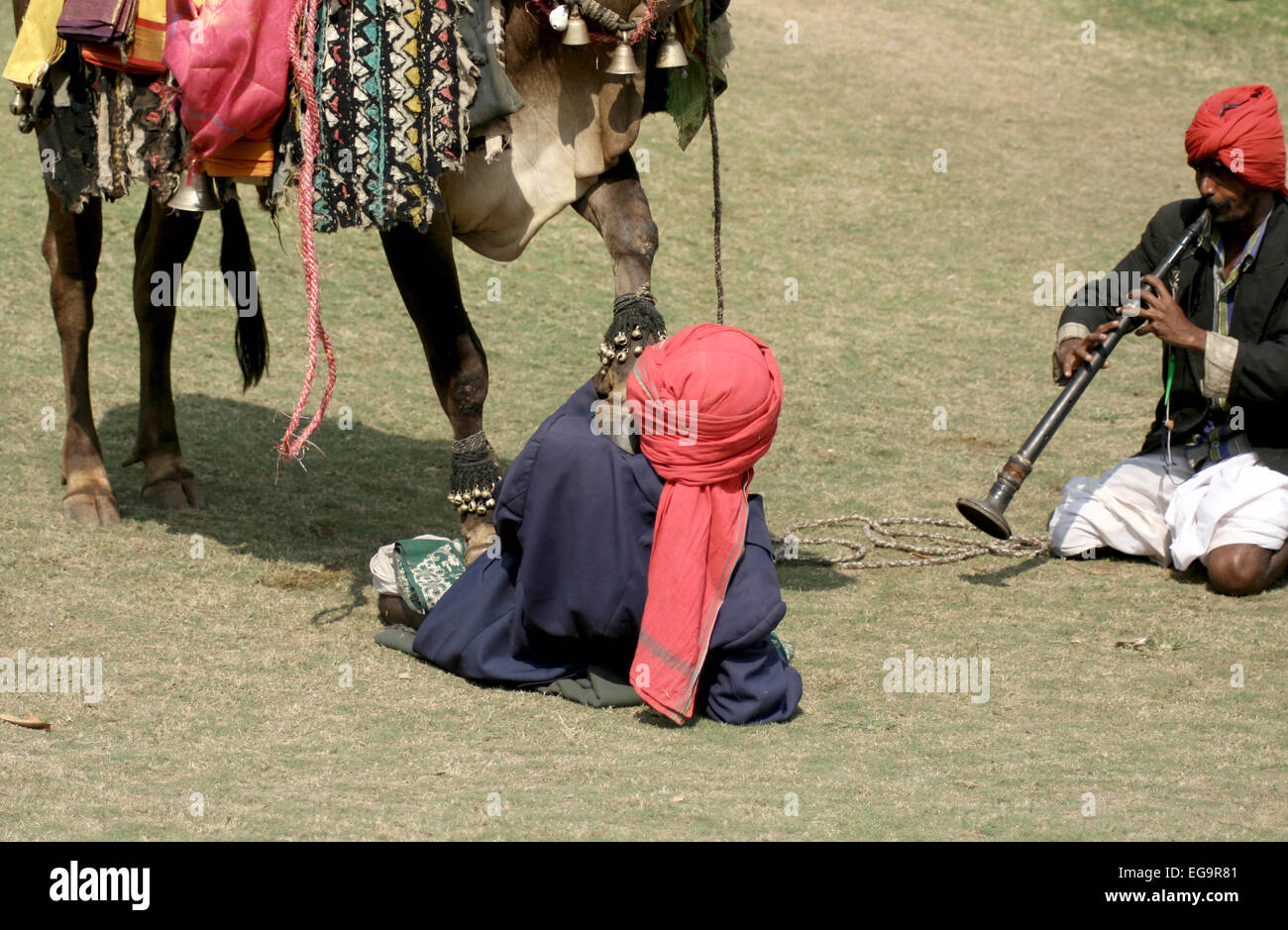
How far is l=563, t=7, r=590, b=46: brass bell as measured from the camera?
3.77 meters

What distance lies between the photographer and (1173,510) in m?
4.82

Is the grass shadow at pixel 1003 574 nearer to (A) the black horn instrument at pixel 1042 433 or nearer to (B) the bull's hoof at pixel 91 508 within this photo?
(A) the black horn instrument at pixel 1042 433

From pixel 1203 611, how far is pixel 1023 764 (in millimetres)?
1518

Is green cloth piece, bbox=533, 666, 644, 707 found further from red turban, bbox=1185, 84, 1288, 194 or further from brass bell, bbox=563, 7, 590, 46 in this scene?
red turban, bbox=1185, 84, 1288, 194

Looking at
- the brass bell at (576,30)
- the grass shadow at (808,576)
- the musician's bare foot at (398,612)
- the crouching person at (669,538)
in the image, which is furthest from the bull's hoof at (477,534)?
the brass bell at (576,30)

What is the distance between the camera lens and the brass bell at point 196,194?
4.22 meters

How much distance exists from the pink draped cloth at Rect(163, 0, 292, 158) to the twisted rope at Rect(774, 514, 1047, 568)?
213 centimetres

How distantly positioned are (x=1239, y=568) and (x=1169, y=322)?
79 cm

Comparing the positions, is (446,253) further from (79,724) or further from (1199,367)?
(1199,367)

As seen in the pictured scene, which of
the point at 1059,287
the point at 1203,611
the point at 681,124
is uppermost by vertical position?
the point at 681,124

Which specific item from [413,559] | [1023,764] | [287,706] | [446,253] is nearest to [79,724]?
[287,706]

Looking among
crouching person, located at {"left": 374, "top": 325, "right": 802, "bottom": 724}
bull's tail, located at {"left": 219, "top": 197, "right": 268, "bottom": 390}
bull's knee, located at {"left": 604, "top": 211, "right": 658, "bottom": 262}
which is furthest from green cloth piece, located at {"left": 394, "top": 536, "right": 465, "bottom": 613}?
bull's tail, located at {"left": 219, "top": 197, "right": 268, "bottom": 390}

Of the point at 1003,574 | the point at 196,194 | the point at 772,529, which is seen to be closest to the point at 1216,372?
the point at 1003,574

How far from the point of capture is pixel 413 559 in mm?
4004
